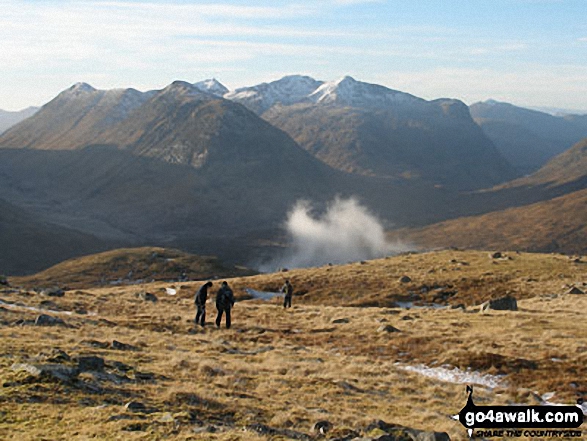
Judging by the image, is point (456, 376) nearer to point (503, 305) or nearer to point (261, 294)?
point (503, 305)

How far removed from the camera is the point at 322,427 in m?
13.5

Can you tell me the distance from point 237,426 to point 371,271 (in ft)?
198

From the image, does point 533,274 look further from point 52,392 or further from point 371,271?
point 52,392

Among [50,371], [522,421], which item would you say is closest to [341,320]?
[522,421]

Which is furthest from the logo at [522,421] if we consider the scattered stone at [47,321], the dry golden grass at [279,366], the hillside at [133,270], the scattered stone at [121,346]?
the hillside at [133,270]

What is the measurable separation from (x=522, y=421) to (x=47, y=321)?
22.3m

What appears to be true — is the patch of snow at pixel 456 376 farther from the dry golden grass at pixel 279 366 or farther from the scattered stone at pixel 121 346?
the scattered stone at pixel 121 346

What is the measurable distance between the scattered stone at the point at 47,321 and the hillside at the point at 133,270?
10336cm

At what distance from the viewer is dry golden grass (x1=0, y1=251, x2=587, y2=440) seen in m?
13.3

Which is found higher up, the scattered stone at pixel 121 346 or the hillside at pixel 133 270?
the hillside at pixel 133 270

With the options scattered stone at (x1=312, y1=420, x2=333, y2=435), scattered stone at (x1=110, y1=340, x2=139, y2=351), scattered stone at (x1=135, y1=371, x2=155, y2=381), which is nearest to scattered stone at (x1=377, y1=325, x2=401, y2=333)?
scattered stone at (x1=110, y1=340, x2=139, y2=351)

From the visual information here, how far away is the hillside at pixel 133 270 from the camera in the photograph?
448ft

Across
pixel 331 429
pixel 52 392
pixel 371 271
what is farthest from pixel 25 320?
pixel 371 271

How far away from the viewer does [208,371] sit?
62.1ft
